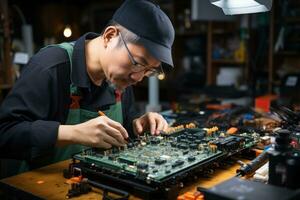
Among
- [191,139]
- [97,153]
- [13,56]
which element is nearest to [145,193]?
[97,153]

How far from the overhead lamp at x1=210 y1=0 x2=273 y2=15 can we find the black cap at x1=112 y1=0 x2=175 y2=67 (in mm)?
294

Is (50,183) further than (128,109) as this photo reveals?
No

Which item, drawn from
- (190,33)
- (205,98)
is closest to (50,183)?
(205,98)

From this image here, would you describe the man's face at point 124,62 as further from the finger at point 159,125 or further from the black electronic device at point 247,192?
the black electronic device at point 247,192

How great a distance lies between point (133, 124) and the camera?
183cm

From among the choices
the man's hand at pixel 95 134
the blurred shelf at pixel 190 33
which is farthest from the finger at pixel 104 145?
the blurred shelf at pixel 190 33

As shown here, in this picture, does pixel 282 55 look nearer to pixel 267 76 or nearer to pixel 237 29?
pixel 267 76

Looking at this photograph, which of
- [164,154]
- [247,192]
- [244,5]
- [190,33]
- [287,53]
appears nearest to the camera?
[247,192]

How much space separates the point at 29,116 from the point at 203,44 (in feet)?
11.3

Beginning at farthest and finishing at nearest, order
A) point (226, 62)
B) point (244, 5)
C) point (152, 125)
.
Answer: point (226, 62)
point (152, 125)
point (244, 5)

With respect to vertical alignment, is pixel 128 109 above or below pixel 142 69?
below

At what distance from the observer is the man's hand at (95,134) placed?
1298mm

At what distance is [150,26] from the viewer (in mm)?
1394

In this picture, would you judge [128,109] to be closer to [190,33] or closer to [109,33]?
[109,33]
